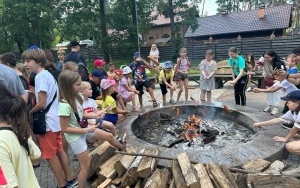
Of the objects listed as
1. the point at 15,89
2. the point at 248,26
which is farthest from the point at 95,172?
the point at 248,26

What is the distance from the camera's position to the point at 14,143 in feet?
4.89

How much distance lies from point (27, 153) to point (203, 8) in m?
64.1

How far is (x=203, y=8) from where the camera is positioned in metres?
61.2

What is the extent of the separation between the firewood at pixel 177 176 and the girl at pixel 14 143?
1.65 metres

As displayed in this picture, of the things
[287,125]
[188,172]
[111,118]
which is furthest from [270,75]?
[188,172]

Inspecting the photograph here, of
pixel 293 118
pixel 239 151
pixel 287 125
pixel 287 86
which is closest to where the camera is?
pixel 239 151

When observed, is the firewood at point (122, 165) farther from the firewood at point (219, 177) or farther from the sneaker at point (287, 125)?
the sneaker at point (287, 125)

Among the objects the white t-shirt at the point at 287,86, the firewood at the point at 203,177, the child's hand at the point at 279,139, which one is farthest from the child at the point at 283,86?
the firewood at the point at 203,177

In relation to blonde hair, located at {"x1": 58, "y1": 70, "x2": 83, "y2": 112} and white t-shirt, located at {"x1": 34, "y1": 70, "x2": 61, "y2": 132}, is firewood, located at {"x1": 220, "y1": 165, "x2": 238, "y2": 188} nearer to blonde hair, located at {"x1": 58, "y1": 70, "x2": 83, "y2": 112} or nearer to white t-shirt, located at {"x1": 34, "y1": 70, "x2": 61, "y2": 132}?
blonde hair, located at {"x1": 58, "y1": 70, "x2": 83, "y2": 112}

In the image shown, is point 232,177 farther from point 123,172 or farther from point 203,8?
point 203,8

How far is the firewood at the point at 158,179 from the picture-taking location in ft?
9.78

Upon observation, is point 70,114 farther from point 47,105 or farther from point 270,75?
point 270,75

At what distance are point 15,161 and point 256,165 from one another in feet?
9.73

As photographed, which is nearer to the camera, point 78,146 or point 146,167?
point 78,146
